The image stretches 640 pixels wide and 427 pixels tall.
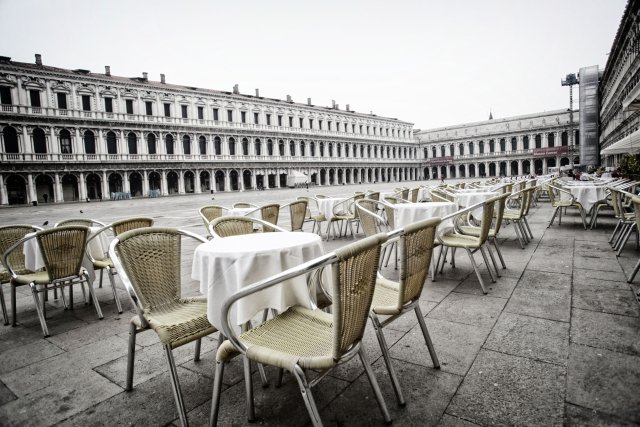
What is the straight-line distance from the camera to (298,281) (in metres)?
2.06

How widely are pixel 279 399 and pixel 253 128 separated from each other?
152 feet

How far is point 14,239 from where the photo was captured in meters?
3.71

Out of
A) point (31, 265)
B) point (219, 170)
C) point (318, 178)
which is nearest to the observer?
point (31, 265)

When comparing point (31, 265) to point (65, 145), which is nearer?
point (31, 265)

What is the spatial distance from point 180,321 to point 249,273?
545 mm

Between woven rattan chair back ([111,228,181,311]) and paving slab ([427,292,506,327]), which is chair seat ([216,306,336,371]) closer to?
woven rattan chair back ([111,228,181,311])

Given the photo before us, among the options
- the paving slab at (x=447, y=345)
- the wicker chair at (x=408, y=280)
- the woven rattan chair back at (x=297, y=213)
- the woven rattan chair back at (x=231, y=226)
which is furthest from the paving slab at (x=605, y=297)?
the woven rattan chair back at (x=297, y=213)

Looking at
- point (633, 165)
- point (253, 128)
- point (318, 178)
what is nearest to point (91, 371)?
point (633, 165)

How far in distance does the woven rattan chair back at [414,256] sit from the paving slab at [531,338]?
2.76 ft

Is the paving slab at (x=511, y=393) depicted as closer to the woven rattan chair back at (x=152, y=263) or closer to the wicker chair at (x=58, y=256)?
the woven rattan chair back at (x=152, y=263)

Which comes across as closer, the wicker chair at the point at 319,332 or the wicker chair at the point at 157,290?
the wicker chair at the point at 319,332

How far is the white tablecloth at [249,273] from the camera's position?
1.93 m

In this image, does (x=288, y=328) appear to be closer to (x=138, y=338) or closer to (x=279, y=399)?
(x=279, y=399)

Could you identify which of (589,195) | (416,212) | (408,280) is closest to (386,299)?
(408,280)
